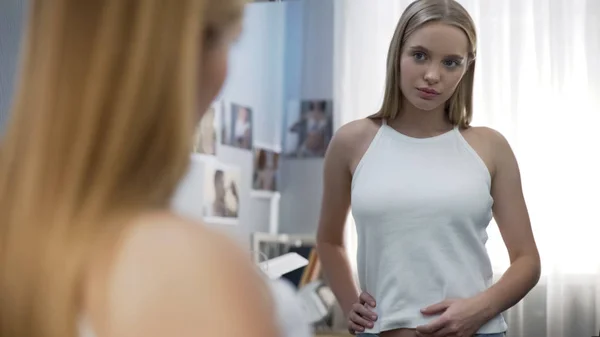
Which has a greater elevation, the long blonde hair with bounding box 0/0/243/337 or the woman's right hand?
the long blonde hair with bounding box 0/0/243/337

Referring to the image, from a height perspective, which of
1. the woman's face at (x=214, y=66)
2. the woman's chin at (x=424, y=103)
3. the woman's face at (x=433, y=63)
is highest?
the woman's face at (x=433, y=63)

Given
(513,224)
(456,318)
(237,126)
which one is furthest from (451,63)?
(237,126)

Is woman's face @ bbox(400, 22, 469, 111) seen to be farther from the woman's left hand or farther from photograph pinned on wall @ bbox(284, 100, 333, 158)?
photograph pinned on wall @ bbox(284, 100, 333, 158)

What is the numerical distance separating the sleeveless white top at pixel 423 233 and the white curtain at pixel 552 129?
1.57 metres

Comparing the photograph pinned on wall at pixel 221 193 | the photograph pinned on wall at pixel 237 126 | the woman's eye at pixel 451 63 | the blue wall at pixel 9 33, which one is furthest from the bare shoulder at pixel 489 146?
the photograph pinned on wall at pixel 237 126

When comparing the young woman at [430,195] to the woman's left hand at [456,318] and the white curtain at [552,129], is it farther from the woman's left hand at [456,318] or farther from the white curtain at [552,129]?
the white curtain at [552,129]

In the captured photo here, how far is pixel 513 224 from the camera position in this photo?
4.11ft

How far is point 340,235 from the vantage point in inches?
54.2

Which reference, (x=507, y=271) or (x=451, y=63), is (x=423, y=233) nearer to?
(x=507, y=271)

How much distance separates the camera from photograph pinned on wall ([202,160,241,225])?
270 centimetres

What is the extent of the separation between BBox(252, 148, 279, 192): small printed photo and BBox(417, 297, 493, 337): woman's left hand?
1.91 meters

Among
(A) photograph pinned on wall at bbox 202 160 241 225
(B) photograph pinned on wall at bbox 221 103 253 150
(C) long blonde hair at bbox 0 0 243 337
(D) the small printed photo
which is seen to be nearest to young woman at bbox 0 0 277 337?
(C) long blonde hair at bbox 0 0 243 337

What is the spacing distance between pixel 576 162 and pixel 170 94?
2.57 m

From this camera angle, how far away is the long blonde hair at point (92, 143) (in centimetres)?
37
